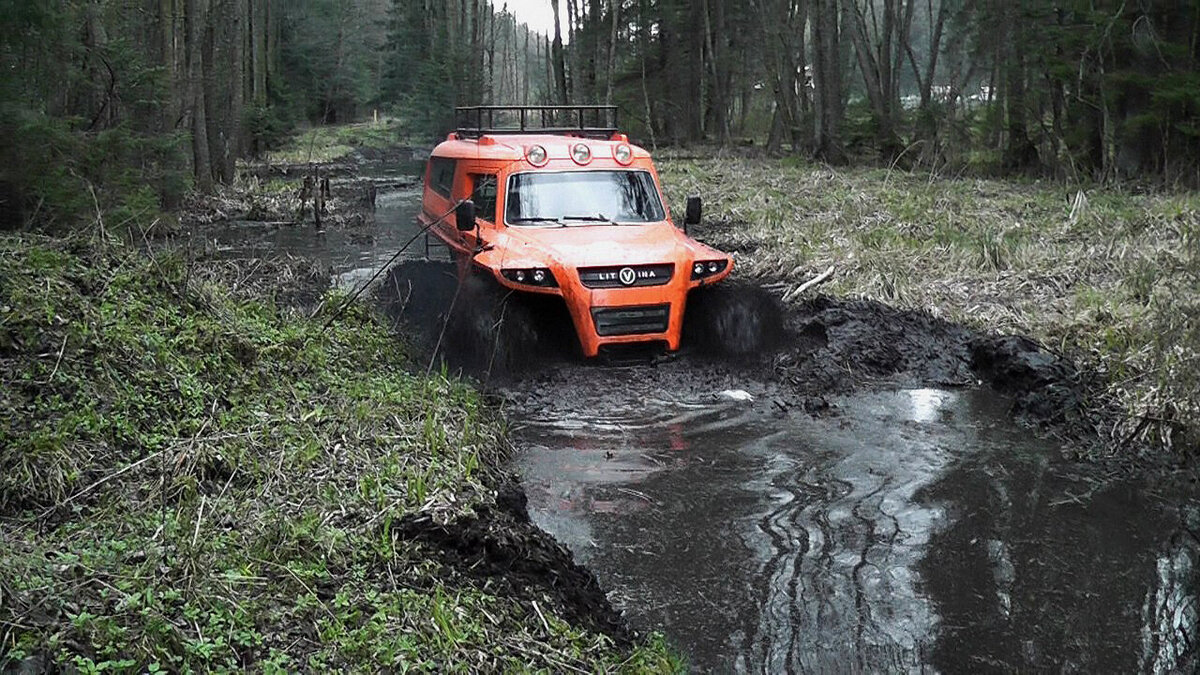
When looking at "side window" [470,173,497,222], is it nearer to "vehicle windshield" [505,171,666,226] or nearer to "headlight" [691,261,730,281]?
"vehicle windshield" [505,171,666,226]

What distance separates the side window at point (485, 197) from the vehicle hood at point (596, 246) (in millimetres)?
608

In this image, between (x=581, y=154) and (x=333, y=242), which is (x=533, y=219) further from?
(x=333, y=242)

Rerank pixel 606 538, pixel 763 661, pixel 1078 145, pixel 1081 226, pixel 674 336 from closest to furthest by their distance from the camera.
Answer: pixel 763 661, pixel 606 538, pixel 674 336, pixel 1081 226, pixel 1078 145

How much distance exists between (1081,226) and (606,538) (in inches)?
417

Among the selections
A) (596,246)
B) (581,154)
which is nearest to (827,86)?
(581,154)

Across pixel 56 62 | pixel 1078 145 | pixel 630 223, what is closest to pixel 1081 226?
pixel 630 223

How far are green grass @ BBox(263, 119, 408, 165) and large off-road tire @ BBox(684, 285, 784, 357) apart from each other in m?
26.4

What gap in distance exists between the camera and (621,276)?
31.8ft

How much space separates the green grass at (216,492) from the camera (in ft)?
13.5

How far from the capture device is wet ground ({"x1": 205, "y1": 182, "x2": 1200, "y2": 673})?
533 cm

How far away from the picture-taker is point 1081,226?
14578mm

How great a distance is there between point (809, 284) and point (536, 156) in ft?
11.4

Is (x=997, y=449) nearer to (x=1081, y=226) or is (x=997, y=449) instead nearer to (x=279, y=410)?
(x=279, y=410)

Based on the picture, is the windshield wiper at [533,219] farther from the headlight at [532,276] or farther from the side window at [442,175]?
the side window at [442,175]
